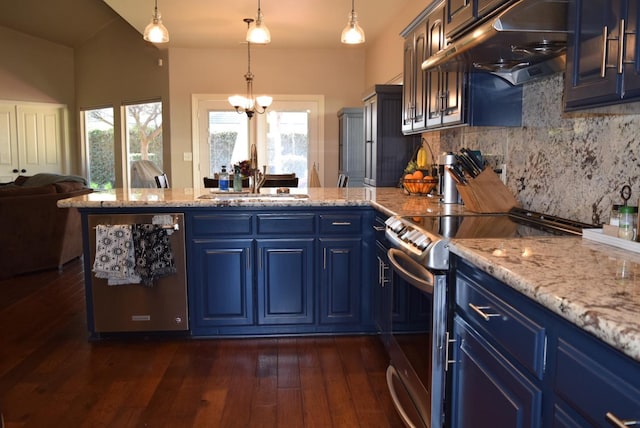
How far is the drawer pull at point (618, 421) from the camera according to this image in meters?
0.91

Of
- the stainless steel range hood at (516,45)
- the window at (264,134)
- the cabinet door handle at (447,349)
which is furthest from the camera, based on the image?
the window at (264,134)

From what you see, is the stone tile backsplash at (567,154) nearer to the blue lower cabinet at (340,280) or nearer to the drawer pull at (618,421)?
the drawer pull at (618,421)

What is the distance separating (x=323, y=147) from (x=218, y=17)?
8.10 feet

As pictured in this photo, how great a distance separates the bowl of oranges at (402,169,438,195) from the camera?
3748 mm

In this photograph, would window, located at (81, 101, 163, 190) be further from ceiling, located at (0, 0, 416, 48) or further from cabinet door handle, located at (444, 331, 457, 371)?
cabinet door handle, located at (444, 331, 457, 371)

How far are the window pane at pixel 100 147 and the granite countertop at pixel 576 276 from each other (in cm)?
800

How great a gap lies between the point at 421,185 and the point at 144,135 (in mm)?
5710

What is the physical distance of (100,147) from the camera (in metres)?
8.95

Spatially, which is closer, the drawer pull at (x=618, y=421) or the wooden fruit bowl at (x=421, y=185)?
the drawer pull at (x=618, y=421)

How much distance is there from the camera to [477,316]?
164cm

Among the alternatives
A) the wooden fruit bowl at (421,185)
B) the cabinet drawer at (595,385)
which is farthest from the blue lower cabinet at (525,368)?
the wooden fruit bowl at (421,185)

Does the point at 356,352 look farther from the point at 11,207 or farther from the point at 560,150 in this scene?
the point at 11,207

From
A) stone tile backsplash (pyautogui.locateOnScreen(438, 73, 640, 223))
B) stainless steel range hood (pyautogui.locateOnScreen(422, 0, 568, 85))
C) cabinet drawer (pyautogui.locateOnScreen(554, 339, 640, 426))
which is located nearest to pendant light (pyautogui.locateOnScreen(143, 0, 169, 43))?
stainless steel range hood (pyautogui.locateOnScreen(422, 0, 568, 85))

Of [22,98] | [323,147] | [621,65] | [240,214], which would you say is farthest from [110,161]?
[621,65]
